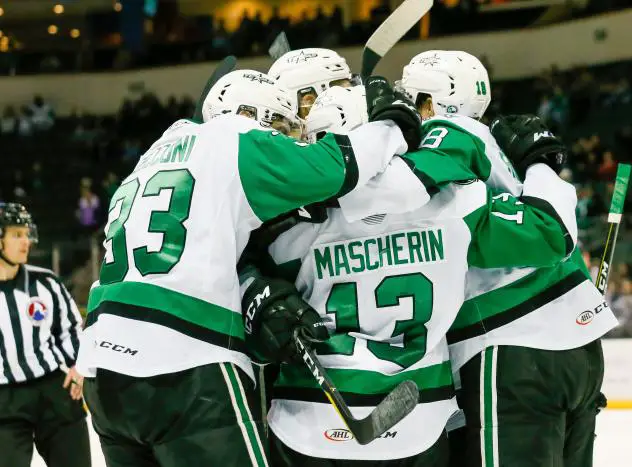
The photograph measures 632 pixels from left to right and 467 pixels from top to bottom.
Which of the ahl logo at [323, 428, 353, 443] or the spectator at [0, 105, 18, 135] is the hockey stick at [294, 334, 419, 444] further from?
the spectator at [0, 105, 18, 135]

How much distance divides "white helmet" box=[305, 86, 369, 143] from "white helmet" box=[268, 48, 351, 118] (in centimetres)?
64

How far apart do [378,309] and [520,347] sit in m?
0.48

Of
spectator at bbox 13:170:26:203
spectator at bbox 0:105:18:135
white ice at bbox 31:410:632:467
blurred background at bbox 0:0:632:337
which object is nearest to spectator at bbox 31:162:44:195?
blurred background at bbox 0:0:632:337

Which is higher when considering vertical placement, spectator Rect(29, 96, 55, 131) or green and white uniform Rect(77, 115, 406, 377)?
green and white uniform Rect(77, 115, 406, 377)

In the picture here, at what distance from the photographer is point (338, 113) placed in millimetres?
2533

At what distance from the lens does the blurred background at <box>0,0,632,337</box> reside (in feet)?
41.5

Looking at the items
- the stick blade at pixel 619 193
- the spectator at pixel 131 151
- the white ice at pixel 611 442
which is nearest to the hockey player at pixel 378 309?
the stick blade at pixel 619 193

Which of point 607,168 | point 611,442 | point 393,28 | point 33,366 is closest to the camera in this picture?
point 393,28

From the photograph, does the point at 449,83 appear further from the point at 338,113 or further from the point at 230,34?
the point at 230,34

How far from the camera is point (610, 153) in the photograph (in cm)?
1143

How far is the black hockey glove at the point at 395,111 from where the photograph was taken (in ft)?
7.66

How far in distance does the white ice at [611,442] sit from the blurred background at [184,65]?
534 centimetres

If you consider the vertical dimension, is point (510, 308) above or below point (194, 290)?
below

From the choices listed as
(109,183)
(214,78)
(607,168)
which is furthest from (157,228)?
(109,183)
